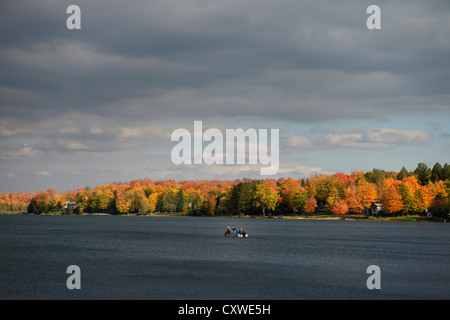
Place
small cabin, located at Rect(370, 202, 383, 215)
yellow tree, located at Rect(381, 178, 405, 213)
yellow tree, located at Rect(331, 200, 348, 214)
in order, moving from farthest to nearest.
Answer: yellow tree, located at Rect(331, 200, 348, 214) < small cabin, located at Rect(370, 202, 383, 215) < yellow tree, located at Rect(381, 178, 405, 213)

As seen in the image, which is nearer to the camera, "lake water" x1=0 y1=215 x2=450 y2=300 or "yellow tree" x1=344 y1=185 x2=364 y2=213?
"lake water" x1=0 y1=215 x2=450 y2=300

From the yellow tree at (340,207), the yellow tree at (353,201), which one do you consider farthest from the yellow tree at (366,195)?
the yellow tree at (340,207)

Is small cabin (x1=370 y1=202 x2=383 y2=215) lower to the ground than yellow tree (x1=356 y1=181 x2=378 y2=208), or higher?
lower

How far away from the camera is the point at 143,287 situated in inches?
1736

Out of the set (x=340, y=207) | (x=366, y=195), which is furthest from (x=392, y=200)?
(x=340, y=207)

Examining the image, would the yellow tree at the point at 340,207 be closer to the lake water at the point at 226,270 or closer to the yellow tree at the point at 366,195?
the yellow tree at the point at 366,195

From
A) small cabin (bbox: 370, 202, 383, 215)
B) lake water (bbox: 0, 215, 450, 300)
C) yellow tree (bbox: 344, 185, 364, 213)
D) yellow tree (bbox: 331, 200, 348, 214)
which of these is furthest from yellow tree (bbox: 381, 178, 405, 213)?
lake water (bbox: 0, 215, 450, 300)

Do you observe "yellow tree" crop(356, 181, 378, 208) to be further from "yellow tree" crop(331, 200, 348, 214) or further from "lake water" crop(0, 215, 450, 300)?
"lake water" crop(0, 215, 450, 300)

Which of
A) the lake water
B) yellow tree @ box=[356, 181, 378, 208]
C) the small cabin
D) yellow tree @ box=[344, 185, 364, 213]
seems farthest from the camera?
the small cabin

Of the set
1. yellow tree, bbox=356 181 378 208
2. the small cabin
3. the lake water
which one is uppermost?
yellow tree, bbox=356 181 378 208

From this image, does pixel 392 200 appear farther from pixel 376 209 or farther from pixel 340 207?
pixel 340 207
